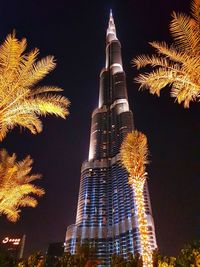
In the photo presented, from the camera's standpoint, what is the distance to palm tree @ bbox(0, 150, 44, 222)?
Result: 19.3 meters

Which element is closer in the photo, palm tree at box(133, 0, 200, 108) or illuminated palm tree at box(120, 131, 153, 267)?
palm tree at box(133, 0, 200, 108)

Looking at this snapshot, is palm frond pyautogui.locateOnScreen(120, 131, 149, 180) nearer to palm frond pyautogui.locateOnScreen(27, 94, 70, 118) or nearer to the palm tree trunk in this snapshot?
the palm tree trunk

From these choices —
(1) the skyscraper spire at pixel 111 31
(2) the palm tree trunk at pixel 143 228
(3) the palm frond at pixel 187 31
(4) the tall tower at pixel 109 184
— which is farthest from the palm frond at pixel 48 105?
(1) the skyscraper spire at pixel 111 31

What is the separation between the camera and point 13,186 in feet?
65.5

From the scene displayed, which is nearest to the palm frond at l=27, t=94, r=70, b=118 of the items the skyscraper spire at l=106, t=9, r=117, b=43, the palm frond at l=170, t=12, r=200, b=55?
the palm frond at l=170, t=12, r=200, b=55

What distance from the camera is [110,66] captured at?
582 feet

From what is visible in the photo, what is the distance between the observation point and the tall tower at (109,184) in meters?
115

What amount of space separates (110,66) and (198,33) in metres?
172

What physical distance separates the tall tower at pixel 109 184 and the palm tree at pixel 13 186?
70297mm

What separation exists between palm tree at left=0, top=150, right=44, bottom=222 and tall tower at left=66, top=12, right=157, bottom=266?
70.3m

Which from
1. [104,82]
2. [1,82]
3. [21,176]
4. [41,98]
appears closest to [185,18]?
[41,98]

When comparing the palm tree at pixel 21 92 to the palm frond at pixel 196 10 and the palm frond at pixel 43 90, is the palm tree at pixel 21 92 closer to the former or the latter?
the palm frond at pixel 43 90

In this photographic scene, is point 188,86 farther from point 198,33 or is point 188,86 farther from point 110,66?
point 110,66

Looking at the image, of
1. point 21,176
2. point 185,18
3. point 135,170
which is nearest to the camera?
point 185,18
